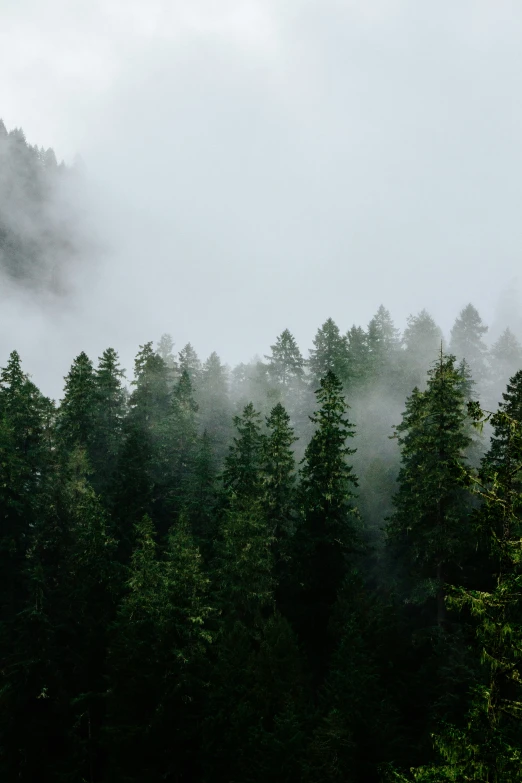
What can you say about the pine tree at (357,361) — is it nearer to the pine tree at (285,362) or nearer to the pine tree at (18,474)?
the pine tree at (285,362)

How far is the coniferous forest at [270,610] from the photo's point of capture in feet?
44.7

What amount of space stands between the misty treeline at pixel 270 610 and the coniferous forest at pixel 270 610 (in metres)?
0.10

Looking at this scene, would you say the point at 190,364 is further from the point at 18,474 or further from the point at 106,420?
the point at 18,474

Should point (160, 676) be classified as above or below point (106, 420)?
below

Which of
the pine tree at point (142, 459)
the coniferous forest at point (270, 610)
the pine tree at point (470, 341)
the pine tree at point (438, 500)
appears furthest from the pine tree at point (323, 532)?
the pine tree at point (470, 341)

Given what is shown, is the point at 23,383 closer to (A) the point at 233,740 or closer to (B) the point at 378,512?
(B) the point at 378,512

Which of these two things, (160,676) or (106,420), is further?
(106,420)

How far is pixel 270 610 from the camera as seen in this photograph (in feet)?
113

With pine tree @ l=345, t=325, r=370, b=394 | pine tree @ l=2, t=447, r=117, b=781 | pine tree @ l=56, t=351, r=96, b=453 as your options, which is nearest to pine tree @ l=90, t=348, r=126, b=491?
pine tree @ l=56, t=351, r=96, b=453

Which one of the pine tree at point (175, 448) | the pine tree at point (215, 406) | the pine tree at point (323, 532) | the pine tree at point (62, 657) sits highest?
the pine tree at point (215, 406)

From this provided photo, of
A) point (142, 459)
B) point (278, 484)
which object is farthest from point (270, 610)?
point (142, 459)

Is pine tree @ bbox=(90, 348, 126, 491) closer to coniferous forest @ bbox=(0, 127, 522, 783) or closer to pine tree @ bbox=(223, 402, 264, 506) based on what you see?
coniferous forest @ bbox=(0, 127, 522, 783)

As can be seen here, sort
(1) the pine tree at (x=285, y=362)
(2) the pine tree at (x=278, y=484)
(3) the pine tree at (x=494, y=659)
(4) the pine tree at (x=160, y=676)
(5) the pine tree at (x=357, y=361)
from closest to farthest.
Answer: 1. (3) the pine tree at (x=494, y=659)
2. (4) the pine tree at (x=160, y=676)
3. (2) the pine tree at (x=278, y=484)
4. (5) the pine tree at (x=357, y=361)
5. (1) the pine tree at (x=285, y=362)

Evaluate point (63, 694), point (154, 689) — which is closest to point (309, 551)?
point (154, 689)
